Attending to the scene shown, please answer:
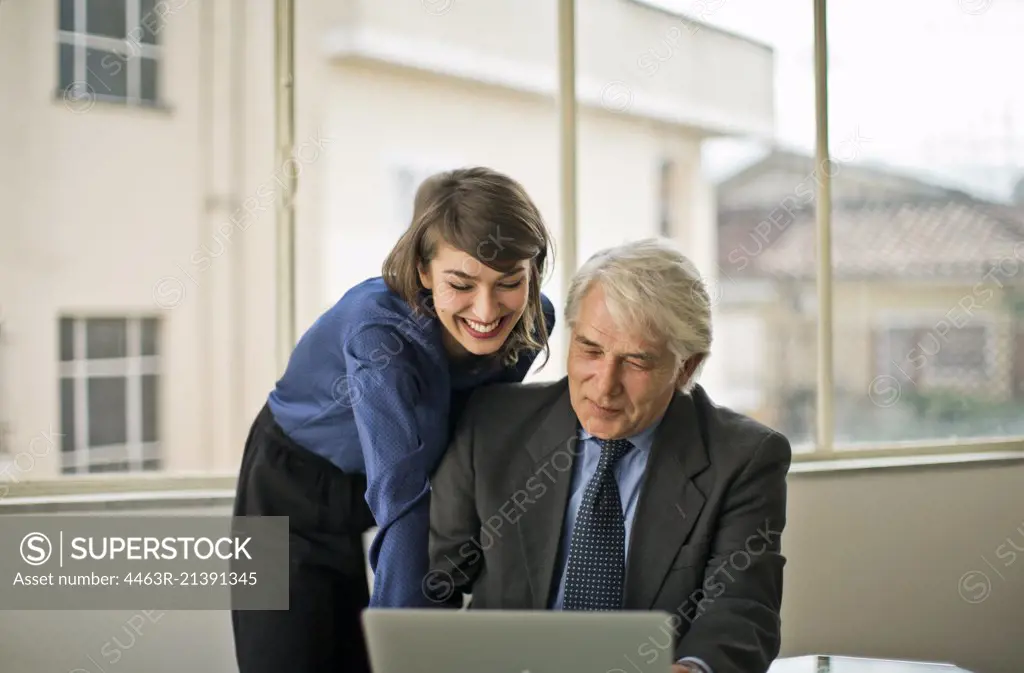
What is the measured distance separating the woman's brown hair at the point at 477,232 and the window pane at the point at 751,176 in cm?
125

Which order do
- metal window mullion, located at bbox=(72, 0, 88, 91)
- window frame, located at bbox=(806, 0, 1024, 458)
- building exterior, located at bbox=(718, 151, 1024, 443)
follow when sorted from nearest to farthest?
1. window frame, located at bbox=(806, 0, 1024, 458)
2. building exterior, located at bbox=(718, 151, 1024, 443)
3. metal window mullion, located at bbox=(72, 0, 88, 91)

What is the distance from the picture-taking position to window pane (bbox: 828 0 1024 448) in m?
3.58

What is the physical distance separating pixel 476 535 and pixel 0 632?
1442mm

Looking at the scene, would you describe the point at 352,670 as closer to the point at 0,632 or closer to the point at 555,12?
the point at 0,632

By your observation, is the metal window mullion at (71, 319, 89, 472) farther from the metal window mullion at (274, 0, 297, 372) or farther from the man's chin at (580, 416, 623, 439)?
the man's chin at (580, 416, 623, 439)

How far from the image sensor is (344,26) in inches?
230

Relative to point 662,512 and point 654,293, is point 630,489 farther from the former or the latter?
point 654,293

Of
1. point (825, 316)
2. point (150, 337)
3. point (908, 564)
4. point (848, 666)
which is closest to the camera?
point (848, 666)

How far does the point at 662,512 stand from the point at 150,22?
528 centimetres

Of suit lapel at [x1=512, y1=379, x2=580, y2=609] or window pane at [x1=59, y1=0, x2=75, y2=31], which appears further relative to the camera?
window pane at [x1=59, y1=0, x2=75, y2=31]

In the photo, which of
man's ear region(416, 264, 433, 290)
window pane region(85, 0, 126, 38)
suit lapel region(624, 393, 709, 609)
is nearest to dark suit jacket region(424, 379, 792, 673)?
suit lapel region(624, 393, 709, 609)

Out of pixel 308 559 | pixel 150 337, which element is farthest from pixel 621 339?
pixel 150 337

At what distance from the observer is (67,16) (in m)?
Result: 5.53

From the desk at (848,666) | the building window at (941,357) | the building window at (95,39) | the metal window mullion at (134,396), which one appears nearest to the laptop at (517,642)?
the desk at (848,666)
